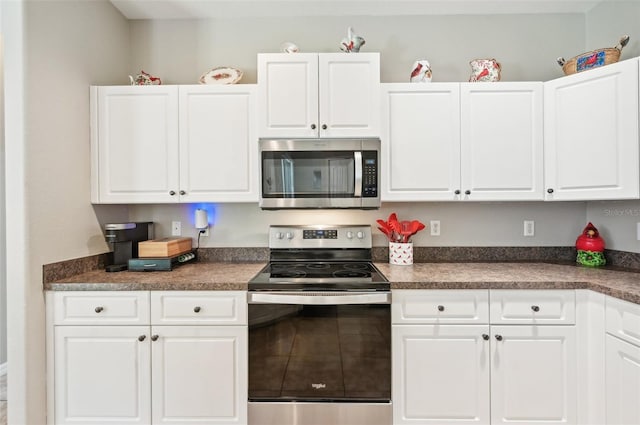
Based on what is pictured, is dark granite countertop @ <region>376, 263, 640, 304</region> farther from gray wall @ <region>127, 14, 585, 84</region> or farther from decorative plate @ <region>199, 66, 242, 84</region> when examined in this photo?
decorative plate @ <region>199, 66, 242, 84</region>

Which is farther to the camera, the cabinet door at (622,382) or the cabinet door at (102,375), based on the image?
the cabinet door at (102,375)

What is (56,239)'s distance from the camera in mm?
1801

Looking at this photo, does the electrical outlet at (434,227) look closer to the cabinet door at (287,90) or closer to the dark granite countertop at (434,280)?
the dark granite countertop at (434,280)

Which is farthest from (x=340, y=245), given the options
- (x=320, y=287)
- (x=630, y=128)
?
(x=630, y=128)

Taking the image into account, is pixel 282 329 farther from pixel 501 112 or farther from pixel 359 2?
pixel 359 2

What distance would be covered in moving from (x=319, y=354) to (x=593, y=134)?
6.48 feet

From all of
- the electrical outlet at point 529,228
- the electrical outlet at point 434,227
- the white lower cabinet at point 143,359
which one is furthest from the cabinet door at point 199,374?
the electrical outlet at point 529,228

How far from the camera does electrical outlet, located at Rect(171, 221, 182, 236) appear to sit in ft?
7.97

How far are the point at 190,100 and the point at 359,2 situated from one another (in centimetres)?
133

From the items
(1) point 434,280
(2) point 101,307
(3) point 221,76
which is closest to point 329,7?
(3) point 221,76

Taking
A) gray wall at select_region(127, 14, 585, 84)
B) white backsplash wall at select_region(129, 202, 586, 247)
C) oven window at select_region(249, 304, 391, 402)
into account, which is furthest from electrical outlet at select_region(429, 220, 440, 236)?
gray wall at select_region(127, 14, 585, 84)

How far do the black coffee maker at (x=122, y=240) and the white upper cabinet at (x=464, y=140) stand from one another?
1661 millimetres

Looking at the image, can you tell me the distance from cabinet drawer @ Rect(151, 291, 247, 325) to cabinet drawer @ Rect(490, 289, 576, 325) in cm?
134

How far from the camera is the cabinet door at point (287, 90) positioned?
2.04 m
